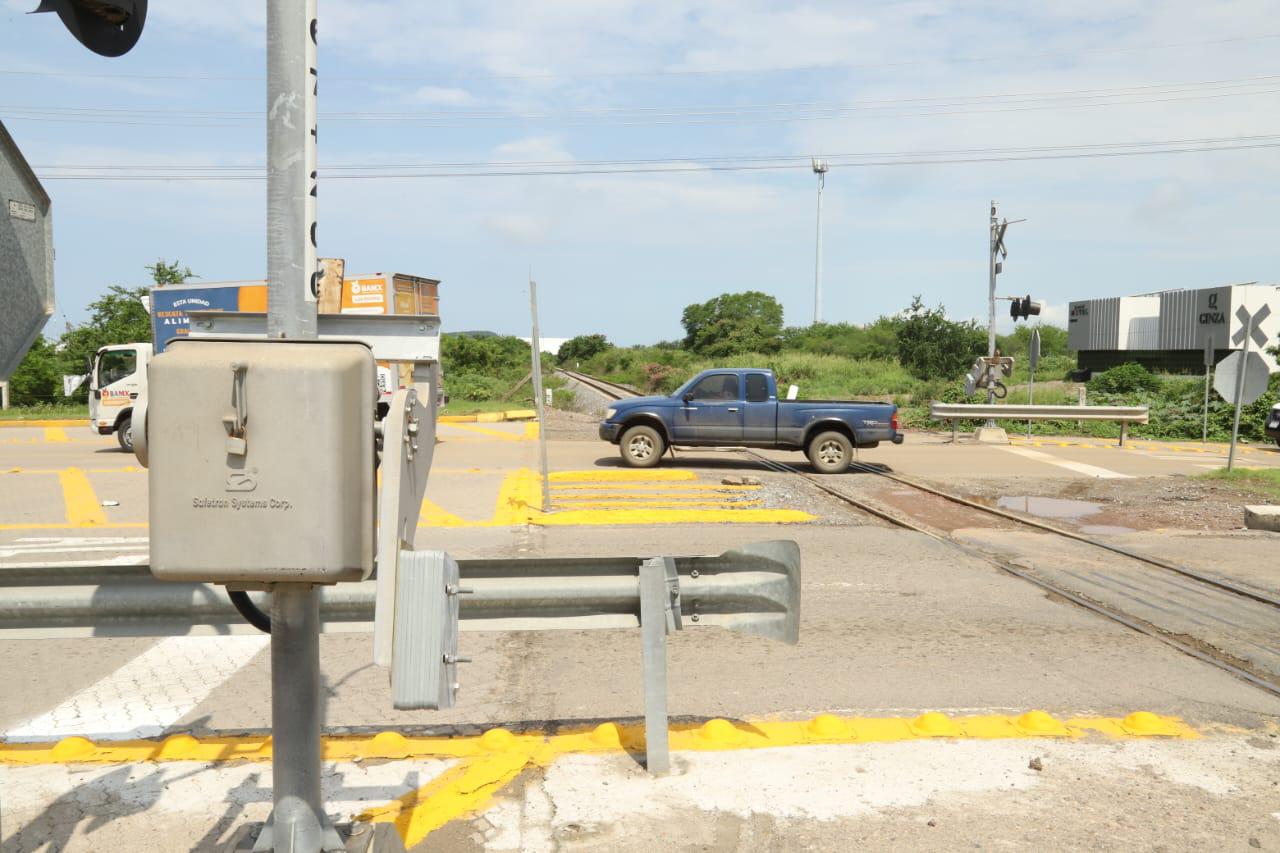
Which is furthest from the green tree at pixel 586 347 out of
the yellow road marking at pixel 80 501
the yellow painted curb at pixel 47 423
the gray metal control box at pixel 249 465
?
the gray metal control box at pixel 249 465

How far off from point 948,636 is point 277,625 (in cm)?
499

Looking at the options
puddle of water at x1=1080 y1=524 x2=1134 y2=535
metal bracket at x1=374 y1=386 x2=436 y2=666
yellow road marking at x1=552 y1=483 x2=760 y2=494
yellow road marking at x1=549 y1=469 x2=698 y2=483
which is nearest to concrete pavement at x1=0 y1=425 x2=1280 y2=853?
metal bracket at x1=374 y1=386 x2=436 y2=666

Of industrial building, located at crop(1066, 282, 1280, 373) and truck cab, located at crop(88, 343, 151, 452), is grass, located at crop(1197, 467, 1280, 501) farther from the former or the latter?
industrial building, located at crop(1066, 282, 1280, 373)

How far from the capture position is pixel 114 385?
67.5 ft

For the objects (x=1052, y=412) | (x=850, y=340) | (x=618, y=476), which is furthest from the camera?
(x=850, y=340)

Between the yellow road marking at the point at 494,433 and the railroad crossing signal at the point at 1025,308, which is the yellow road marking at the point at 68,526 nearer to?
→ the yellow road marking at the point at 494,433

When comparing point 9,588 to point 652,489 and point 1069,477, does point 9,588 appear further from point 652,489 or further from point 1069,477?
point 1069,477

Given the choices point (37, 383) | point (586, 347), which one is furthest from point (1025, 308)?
point (586, 347)

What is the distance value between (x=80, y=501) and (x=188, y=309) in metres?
7.91

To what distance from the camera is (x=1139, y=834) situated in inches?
147

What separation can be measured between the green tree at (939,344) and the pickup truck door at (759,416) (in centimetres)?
2608

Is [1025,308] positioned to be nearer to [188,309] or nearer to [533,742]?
[188,309]

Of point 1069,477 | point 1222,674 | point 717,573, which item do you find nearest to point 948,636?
point 1222,674

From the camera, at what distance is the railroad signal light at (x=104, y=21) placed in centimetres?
268
